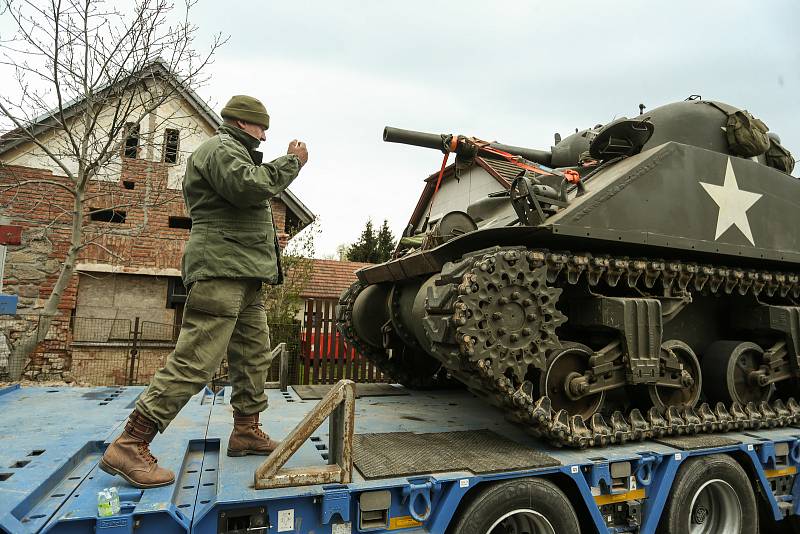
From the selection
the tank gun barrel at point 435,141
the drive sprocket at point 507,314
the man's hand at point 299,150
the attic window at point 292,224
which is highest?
the attic window at point 292,224

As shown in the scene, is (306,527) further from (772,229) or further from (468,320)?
(772,229)

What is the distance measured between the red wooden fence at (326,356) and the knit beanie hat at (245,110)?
6128 millimetres

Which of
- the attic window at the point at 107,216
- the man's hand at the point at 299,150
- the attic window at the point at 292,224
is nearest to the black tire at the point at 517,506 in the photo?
the man's hand at the point at 299,150

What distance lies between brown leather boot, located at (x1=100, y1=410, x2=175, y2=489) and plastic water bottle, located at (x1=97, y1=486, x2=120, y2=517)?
0.23 m

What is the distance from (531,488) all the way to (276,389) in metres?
3.46

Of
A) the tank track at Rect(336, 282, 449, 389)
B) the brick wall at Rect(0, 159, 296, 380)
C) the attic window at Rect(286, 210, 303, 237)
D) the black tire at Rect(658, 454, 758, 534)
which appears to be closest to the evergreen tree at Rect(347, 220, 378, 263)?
the attic window at Rect(286, 210, 303, 237)

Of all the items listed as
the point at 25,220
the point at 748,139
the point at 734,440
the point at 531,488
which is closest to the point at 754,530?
the point at 734,440

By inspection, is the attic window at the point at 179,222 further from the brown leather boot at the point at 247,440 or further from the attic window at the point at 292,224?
the brown leather boot at the point at 247,440

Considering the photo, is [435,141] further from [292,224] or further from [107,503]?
[292,224]

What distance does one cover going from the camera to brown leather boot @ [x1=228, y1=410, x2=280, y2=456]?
3736 mm

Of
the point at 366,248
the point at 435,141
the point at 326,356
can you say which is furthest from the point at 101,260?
the point at 366,248

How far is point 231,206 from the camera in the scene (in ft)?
11.8

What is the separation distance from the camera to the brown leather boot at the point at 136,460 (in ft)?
10.1

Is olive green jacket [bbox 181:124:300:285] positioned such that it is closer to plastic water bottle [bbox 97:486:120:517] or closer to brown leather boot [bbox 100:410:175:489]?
brown leather boot [bbox 100:410:175:489]
